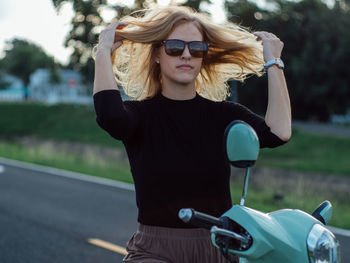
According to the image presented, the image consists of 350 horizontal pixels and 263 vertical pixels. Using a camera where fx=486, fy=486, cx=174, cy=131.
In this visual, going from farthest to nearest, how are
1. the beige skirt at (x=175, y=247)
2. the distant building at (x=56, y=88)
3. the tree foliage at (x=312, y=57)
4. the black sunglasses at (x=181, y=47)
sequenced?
the distant building at (x=56, y=88)
the tree foliage at (x=312, y=57)
the black sunglasses at (x=181, y=47)
the beige skirt at (x=175, y=247)

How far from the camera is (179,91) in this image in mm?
2229

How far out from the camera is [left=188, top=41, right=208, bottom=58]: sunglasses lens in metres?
2.14

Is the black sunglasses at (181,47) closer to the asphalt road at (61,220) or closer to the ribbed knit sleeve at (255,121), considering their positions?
the ribbed knit sleeve at (255,121)

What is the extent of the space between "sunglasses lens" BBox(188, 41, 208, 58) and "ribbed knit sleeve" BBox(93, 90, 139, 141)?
40 centimetres

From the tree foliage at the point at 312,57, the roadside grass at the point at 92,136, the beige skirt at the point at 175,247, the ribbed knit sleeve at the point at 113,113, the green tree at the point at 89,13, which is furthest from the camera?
the tree foliage at the point at 312,57

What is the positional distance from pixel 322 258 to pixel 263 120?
74cm

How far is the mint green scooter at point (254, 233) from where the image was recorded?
4.85 feet

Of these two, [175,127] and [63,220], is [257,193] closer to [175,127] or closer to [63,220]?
[63,220]

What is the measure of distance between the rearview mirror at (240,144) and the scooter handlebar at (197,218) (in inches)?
7.7

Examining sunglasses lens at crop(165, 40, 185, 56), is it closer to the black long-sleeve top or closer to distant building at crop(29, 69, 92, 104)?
the black long-sleeve top

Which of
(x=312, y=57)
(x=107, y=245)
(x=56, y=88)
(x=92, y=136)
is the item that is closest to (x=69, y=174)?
(x=107, y=245)

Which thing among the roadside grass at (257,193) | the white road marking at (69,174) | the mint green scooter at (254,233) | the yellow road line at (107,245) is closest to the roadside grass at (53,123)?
the roadside grass at (257,193)

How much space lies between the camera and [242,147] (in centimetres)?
154

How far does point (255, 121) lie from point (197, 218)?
792 millimetres
